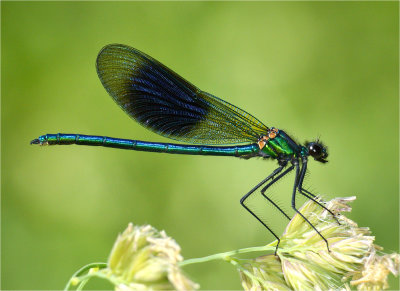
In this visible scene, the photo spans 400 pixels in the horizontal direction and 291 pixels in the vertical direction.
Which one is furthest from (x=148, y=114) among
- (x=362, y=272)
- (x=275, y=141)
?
(x=362, y=272)

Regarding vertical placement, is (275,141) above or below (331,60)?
below

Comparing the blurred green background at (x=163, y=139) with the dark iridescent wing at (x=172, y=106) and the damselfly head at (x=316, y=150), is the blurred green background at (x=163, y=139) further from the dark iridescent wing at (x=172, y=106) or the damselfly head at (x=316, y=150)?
the damselfly head at (x=316, y=150)

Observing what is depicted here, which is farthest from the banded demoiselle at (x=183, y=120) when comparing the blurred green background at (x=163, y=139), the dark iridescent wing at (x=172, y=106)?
the blurred green background at (x=163, y=139)

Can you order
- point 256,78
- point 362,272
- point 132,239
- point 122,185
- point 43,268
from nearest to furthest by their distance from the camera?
1. point 132,239
2. point 362,272
3. point 43,268
4. point 122,185
5. point 256,78

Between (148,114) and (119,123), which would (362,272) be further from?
(119,123)

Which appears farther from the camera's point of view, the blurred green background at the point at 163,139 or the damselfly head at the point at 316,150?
the blurred green background at the point at 163,139
